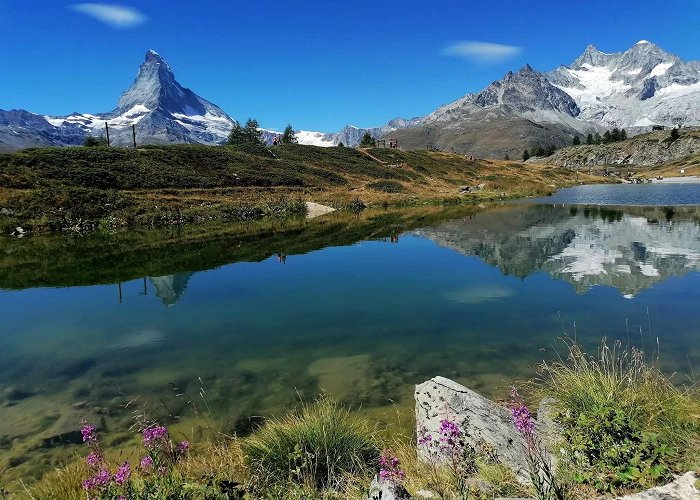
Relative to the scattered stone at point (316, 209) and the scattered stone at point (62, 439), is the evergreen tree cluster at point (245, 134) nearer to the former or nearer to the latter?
the scattered stone at point (316, 209)

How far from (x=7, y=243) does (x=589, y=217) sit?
5729 centimetres

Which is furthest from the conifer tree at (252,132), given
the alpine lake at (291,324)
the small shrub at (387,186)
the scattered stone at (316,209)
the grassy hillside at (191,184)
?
the alpine lake at (291,324)

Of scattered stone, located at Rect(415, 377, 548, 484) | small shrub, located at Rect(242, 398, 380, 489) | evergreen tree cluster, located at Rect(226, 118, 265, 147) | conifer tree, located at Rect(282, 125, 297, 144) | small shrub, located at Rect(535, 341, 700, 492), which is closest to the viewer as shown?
small shrub, located at Rect(535, 341, 700, 492)

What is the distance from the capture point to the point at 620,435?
5871 millimetres

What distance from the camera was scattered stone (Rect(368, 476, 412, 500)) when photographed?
4789 millimetres

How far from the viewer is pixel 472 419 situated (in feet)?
23.6

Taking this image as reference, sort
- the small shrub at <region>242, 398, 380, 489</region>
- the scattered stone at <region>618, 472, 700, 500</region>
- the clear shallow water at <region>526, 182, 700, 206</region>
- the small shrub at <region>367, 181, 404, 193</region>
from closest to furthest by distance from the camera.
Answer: the scattered stone at <region>618, 472, 700, 500</region> < the small shrub at <region>242, 398, 380, 489</region> < the clear shallow water at <region>526, 182, 700, 206</region> < the small shrub at <region>367, 181, 404, 193</region>

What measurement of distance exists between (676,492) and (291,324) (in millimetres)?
12058

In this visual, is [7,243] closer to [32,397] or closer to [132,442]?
[32,397]

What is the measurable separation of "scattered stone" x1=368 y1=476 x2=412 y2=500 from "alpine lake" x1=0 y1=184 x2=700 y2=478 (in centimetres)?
431

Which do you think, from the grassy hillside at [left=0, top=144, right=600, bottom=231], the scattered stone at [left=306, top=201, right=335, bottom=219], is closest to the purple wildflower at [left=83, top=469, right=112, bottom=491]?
the grassy hillside at [left=0, top=144, right=600, bottom=231]

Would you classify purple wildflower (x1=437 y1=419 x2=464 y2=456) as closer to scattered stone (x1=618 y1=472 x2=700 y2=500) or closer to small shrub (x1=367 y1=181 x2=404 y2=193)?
scattered stone (x1=618 y1=472 x2=700 y2=500)

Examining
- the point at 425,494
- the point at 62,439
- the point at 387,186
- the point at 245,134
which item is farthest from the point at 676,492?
the point at 245,134

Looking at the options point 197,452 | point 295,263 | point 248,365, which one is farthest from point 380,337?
point 295,263
